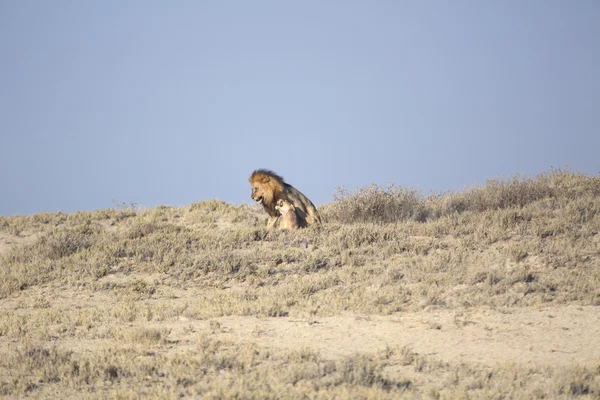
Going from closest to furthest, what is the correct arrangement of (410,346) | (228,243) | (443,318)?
(410,346)
(443,318)
(228,243)

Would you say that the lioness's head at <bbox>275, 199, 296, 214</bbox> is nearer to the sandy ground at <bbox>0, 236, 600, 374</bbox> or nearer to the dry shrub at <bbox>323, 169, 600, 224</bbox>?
the dry shrub at <bbox>323, 169, 600, 224</bbox>

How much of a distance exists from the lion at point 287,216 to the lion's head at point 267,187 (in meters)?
0.14

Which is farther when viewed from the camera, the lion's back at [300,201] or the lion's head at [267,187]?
the lion's back at [300,201]

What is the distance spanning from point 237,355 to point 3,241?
11.5 m

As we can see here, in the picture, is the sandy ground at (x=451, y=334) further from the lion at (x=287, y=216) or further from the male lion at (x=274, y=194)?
the male lion at (x=274, y=194)

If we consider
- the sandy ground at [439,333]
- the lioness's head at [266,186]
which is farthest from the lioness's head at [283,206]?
the sandy ground at [439,333]

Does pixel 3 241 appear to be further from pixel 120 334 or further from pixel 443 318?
pixel 443 318

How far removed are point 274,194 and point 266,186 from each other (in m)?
0.26

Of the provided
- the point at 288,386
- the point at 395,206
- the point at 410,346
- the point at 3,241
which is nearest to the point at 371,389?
the point at 288,386

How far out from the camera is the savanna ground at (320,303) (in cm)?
641

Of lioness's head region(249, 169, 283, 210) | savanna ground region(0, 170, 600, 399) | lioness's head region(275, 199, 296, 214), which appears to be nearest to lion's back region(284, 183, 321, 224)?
lioness's head region(275, 199, 296, 214)

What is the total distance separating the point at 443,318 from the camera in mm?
8828

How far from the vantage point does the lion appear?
1445cm

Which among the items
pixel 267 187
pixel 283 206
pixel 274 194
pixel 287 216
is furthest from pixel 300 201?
pixel 267 187
